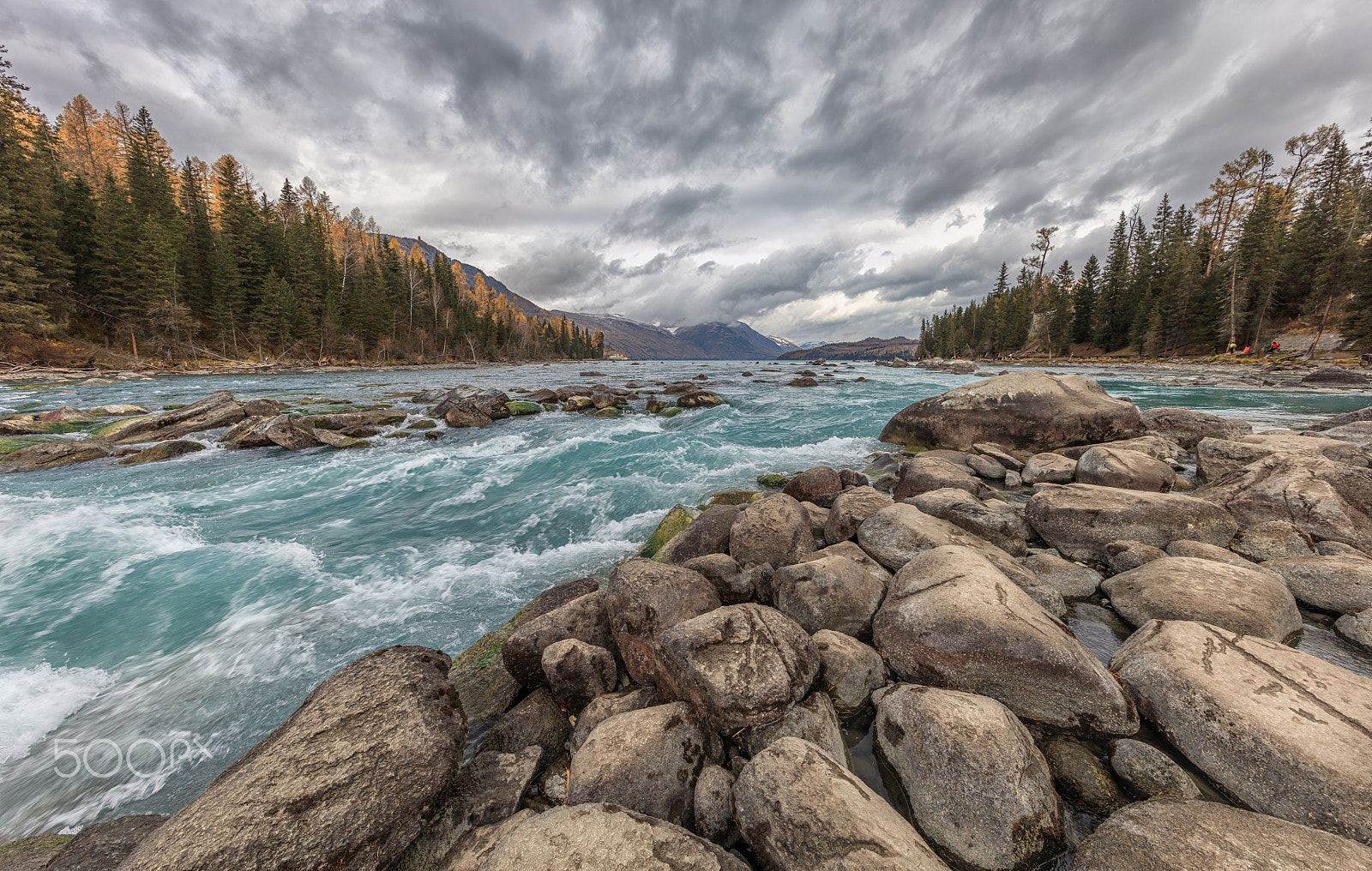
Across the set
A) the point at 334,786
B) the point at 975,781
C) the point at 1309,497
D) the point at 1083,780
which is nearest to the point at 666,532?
the point at 334,786

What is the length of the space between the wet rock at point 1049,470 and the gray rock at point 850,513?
13.9 feet

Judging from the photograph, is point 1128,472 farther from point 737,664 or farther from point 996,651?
point 737,664

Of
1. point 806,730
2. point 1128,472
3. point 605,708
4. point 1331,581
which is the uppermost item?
point 1128,472

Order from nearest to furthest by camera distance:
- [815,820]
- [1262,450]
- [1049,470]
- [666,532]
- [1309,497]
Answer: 1. [815,820]
2. [1309,497]
3. [1262,450]
4. [666,532]
5. [1049,470]

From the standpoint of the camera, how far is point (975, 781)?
8.41 feet

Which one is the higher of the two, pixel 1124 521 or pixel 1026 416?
pixel 1026 416

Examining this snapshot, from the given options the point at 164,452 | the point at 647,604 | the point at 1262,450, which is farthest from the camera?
the point at 164,452

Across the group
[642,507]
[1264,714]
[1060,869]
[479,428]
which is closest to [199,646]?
[642,507]

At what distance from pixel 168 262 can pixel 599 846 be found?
57126 millimetres

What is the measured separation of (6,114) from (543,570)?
60401mm

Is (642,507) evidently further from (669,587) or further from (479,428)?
(479,428)

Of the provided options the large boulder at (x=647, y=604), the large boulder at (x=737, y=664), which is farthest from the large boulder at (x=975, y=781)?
the large boulder at (x=647, y=604)

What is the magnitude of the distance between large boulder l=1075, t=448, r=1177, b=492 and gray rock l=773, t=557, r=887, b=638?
5.84 m

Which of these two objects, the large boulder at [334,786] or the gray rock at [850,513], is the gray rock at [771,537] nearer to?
the gray rock at [850,513]
